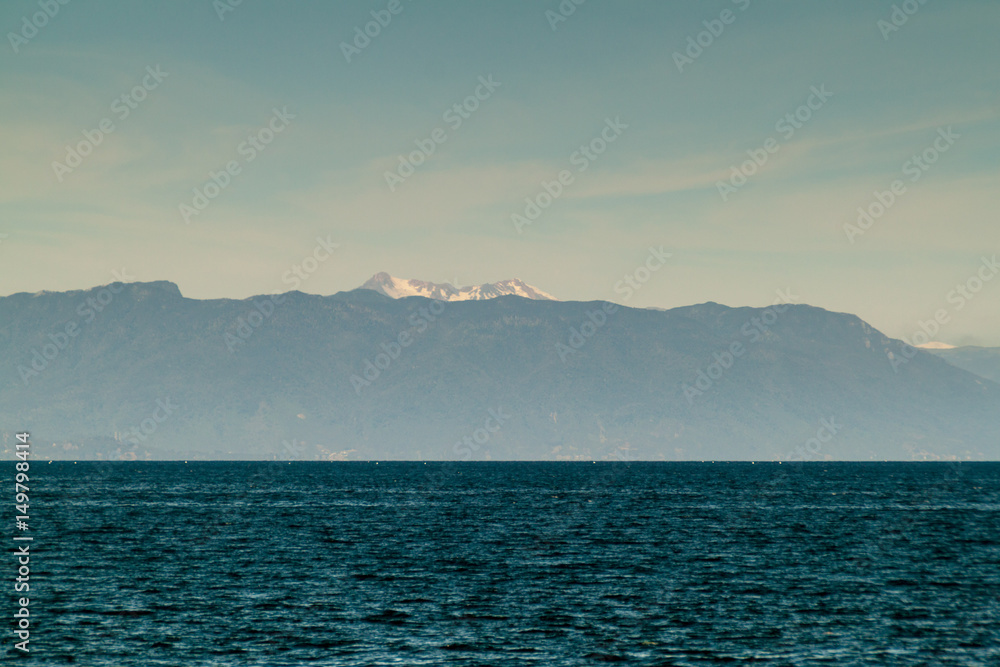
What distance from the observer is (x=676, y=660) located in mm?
40500

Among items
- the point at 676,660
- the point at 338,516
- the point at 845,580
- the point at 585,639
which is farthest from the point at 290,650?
the point at 338,516

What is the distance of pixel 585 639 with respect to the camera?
1745 inches

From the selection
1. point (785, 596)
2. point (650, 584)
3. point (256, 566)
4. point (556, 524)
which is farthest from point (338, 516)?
point (785, 596)

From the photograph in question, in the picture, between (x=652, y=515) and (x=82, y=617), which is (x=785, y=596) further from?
(x=652, y=515)

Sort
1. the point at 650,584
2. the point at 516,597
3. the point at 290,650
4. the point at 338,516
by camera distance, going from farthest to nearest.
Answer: the point at 338,516, the point at 650,584, the point at 516,597, the point at 290,650

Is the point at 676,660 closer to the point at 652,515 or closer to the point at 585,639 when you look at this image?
the point at 585,639

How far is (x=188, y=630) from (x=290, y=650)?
270 inches

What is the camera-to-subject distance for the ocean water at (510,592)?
42250mm

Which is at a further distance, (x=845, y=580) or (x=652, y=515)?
(x=652, y=515)

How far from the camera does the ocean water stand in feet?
139

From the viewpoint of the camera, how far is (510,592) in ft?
185

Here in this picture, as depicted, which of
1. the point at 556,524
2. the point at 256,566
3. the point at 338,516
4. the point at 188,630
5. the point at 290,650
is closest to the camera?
the point at 290,650

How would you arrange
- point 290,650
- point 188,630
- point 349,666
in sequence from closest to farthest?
point 349,666 → point 290,650 → point 188,630

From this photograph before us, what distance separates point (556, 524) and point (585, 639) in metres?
58.0
